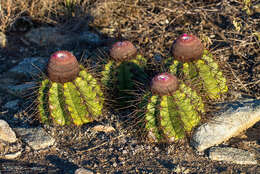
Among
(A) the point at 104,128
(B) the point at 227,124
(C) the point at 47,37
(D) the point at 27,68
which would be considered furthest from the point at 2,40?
(B) the point at 227,124

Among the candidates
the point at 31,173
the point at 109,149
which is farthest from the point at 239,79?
the point at 31,173

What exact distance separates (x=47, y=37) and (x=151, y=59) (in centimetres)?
230

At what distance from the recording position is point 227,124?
3.95 metres

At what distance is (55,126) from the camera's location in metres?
4.17

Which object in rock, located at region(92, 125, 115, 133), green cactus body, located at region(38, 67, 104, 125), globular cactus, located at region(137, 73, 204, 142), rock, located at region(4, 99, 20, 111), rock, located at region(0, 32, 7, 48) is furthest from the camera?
rock, located at region(0, 32, 7, 48)

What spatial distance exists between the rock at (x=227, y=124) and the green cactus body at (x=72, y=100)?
1094 millimetres

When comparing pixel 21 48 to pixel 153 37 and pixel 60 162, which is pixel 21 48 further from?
pixel 60 162

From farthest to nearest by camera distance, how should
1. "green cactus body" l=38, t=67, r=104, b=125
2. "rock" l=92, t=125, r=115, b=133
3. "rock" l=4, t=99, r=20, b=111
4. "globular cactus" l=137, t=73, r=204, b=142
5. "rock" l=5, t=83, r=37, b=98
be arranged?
"rock" l=5, t=83, r=37, b=98, "rock" l=4, t=99, r=20, b=111, "rock" l=92, t=125, r=115, b=133, "green cactus body" l=38, t=67, r=104, b=125, "globular cactus" l=137, t=73, r=204, b=142

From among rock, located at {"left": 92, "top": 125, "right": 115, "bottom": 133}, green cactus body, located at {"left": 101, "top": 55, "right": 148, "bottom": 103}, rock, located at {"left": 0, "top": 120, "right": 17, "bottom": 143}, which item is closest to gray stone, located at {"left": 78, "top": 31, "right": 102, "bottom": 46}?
green cactus body, located at {"left": 101, "top": 55, "right": 148, "bottom": 103}

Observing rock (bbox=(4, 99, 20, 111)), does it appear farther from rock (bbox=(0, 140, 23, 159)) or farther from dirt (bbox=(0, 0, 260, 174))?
rock (bbox=(0, 140, 23, 159))

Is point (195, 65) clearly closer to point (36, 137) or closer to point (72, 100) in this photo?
point (72, 100)

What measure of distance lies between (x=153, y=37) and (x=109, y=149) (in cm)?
237

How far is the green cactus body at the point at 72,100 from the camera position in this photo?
389cm

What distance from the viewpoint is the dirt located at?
11.6 feet
